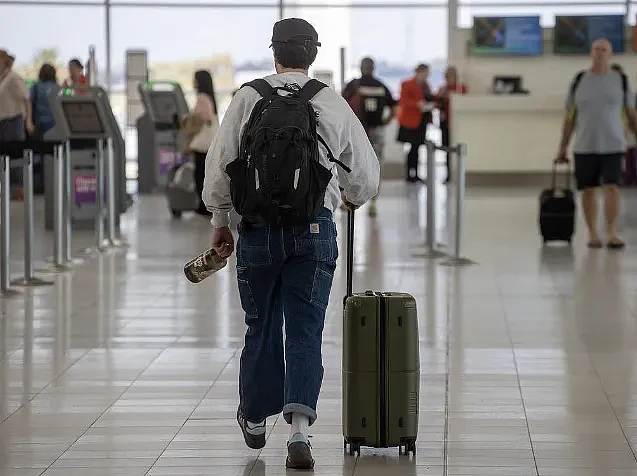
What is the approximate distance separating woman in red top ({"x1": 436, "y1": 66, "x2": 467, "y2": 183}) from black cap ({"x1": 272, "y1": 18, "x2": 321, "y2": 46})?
17.4m

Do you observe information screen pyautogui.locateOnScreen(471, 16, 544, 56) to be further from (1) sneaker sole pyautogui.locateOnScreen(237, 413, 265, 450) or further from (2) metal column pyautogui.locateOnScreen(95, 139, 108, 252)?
(1) sneaker sole pyautogui.locateOnScreen(237, 413, 265, 450)

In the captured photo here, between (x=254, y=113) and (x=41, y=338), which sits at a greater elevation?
(x=254, y=113)

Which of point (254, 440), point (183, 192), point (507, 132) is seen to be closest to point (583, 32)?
point (507, 132)

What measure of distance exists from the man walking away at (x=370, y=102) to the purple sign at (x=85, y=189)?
353 cm

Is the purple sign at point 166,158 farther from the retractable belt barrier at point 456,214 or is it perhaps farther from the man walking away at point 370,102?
the retractable belt barrier at point 456,214

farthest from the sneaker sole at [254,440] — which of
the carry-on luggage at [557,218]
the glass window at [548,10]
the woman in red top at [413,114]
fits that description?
the glass window at [548,10]

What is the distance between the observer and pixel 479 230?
14.6 meters

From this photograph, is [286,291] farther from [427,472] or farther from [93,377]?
[93,377]

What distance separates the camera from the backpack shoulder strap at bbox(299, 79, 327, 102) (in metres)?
4.84

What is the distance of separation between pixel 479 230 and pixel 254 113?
32.8ft

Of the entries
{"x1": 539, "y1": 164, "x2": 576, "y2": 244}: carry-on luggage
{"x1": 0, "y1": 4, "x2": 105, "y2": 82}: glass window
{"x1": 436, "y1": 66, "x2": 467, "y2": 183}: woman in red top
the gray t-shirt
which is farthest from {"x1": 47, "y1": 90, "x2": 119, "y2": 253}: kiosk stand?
{"x1": 0, "y1": 4, "x2": 105, "y2": 82}: glass window

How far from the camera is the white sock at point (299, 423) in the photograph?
4945 mm

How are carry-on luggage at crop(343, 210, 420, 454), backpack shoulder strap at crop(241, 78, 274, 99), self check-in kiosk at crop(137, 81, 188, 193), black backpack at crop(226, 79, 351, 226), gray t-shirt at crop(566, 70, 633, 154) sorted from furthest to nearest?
self check-in kiosk at crop(137, 81, 188, 193)
gray t-shirt at crop(566, 70, 633, 154)
carry-on luggage at crop(343, 210, 420, 454)
backpack shoulder strap at crop(241, 78, 274, 99)
black backpack at crop(226, 79, 351, 226)

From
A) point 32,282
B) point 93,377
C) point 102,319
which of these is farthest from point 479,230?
point 93,377
